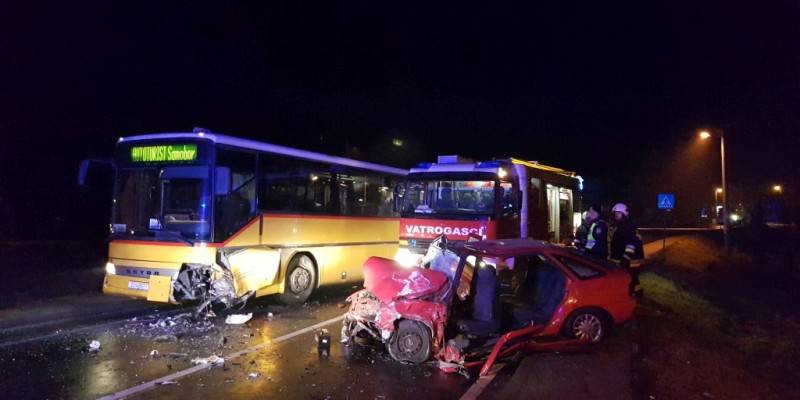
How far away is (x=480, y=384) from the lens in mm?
6441

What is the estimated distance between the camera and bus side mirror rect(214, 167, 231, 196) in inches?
397

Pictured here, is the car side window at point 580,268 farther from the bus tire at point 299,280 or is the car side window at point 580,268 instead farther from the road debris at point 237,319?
the bus tire at point 299,280

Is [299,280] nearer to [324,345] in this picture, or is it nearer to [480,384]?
[324,345]

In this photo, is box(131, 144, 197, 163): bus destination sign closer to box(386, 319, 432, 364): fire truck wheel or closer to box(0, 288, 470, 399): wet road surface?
box(0, 288, 470, 399): wet road surface

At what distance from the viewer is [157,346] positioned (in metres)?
8.07

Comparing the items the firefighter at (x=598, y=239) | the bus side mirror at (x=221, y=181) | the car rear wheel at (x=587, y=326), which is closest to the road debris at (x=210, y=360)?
the bus side mirror at (x=221, y=181)

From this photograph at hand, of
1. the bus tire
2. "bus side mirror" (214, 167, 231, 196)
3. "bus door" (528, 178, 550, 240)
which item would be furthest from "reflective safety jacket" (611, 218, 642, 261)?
"bus side mirror" (214, 167, 231, 196)

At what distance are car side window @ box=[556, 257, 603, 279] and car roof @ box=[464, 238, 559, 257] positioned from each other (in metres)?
0.24

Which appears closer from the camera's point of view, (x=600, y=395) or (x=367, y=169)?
(x=600, y=395)

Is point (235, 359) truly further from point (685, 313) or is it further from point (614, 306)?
point (685, 313)

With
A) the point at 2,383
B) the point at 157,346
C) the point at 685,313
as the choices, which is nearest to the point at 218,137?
the point at 157,346

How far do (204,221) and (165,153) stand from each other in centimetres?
144

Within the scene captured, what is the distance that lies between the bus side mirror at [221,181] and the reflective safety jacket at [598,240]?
6509 millimetres

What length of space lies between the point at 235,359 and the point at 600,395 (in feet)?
14.3
